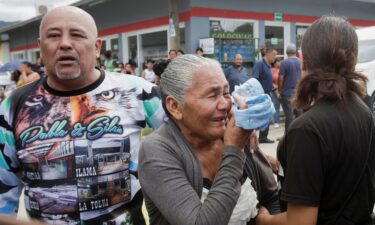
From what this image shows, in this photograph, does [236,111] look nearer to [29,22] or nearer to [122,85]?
[122,85]

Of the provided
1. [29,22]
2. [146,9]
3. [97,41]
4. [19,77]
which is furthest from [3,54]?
[97,41]

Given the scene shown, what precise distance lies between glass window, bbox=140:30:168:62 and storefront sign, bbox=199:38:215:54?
203 centimetres

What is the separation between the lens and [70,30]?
5.77ft

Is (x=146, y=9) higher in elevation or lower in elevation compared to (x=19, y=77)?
higher

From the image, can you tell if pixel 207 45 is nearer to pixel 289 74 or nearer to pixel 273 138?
pixel 289 74

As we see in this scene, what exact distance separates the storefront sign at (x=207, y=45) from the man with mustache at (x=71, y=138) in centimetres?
911

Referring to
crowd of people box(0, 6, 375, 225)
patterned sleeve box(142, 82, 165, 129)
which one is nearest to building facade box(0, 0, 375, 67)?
patterned sleeve box(142, 82, 165, 129)

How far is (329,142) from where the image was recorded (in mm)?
1427

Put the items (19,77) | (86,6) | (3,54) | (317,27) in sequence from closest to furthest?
(317,27), (19,77), (86,6), (3,54)

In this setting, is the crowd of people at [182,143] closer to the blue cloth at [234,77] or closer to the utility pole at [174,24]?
the blue cloth at [234,77]

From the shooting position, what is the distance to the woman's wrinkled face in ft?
4.63

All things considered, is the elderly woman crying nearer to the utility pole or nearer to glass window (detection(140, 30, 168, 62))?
the utility pole

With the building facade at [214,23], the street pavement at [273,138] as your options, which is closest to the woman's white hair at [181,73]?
the street pavement at [273,138]

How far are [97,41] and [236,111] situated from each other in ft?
2.92
